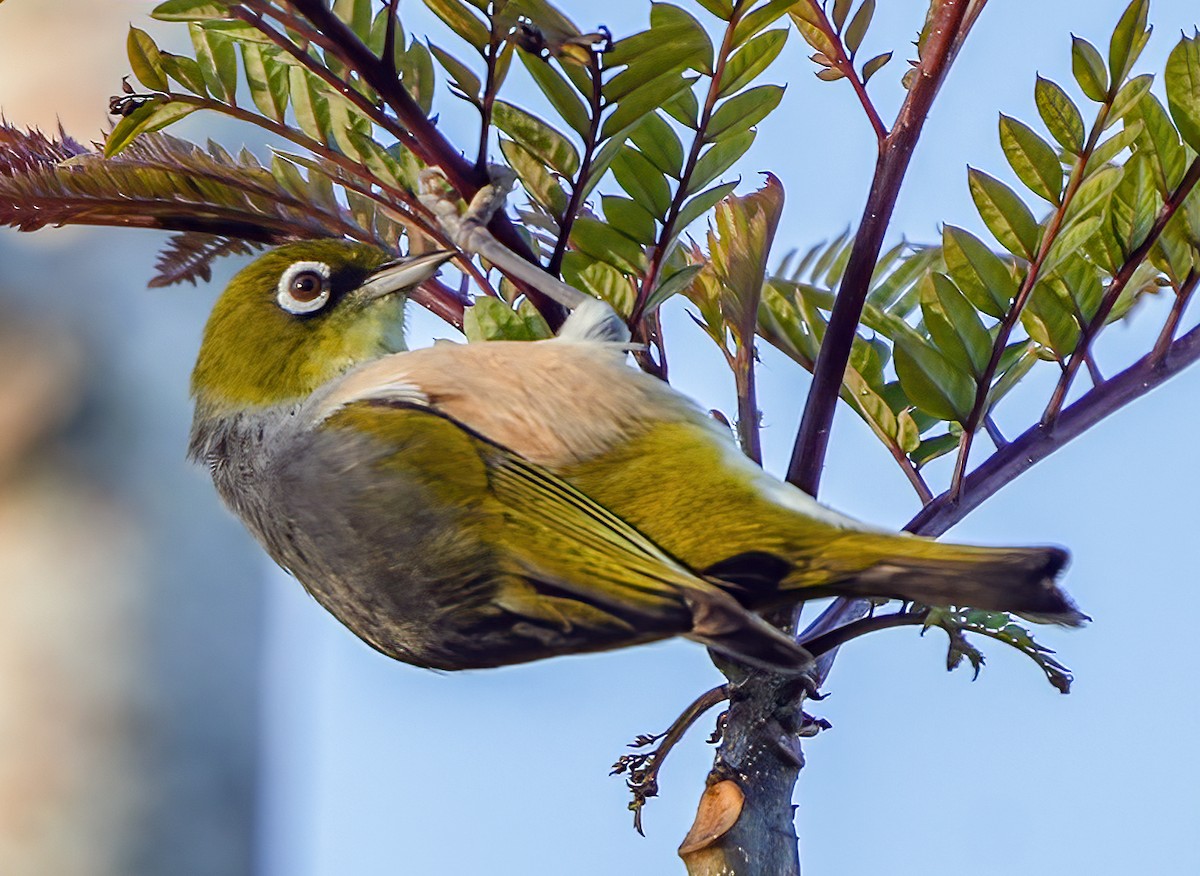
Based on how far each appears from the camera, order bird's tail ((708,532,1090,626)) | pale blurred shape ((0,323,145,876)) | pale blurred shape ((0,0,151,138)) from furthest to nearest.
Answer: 1. pale blurred shape ((0,0,151,138))
2. pale blurred shape ((0,323,145,876))
3. bird's tail ((708,532,1090,626))

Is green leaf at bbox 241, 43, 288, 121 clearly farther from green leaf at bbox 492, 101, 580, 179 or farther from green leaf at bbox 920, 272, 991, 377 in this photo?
green leaf at bbox 920, 272, 991, 377

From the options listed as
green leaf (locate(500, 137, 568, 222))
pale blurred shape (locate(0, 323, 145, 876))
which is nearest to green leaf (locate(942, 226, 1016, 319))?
green leaf (locate(500, 137, 568, 222))

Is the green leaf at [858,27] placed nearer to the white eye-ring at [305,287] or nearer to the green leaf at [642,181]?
the green leaf at [642,181]

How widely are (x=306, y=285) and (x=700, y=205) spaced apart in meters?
0.21

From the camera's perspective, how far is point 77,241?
1.46m

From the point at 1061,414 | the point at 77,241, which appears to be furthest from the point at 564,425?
the point at 77,241

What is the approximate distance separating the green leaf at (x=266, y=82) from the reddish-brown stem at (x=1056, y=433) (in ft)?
1.43

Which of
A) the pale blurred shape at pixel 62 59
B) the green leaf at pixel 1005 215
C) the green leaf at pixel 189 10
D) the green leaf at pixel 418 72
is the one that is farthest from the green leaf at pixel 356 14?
the pale blurred shape at pixel 62 59

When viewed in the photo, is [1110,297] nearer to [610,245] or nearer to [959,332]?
[959,332]

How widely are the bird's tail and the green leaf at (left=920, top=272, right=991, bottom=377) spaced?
203 millimetres

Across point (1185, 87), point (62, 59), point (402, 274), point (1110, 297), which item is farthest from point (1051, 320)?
point (62, 59)

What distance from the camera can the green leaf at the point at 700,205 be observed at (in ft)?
2.19

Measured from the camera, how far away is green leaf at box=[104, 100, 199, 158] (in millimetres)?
641

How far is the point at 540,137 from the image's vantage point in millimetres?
670
